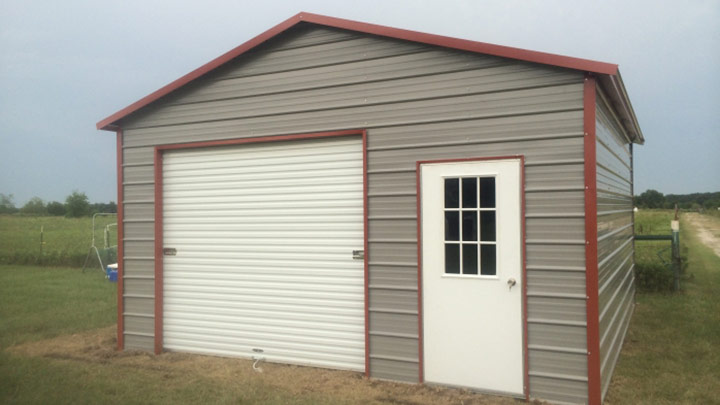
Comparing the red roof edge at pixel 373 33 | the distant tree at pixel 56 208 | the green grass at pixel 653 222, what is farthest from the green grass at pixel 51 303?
the green grass at pixel 653 222

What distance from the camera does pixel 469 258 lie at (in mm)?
4695

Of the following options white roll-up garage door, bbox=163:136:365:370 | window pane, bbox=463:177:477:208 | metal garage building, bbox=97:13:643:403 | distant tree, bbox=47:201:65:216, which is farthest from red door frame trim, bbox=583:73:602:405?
distant tree, bbox=47:201:65:216

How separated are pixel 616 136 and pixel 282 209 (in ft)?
14.1

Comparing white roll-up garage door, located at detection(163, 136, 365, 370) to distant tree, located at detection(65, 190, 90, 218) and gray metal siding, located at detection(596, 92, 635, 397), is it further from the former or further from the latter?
distant tree, located at detection(65, 190, 90, 218)

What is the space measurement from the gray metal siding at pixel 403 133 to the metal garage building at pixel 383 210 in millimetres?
18

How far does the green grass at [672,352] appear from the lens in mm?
4652

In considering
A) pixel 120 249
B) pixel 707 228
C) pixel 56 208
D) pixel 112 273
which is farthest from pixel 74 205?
pixel 707 228

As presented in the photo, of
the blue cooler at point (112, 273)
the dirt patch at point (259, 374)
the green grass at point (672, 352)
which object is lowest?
the dirt patch at point (259, 374)

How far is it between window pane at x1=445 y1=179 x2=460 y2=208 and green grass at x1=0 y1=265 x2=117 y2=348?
603 cm

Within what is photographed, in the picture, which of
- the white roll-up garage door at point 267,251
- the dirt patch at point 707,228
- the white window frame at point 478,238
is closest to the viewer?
the white window frame at point 478,238

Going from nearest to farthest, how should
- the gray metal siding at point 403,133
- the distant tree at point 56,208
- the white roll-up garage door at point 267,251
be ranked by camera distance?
the gray metal siding at point 403,133
the white roll-up garage door at point 267,251
the distant tree at point 56,208

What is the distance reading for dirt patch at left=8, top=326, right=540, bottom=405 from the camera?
4574 millimetres

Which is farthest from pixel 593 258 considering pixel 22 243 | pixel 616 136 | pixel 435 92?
pixel 22 243

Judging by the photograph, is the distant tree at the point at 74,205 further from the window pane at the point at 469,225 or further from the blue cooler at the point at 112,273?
the window pane at the point at 469,225
